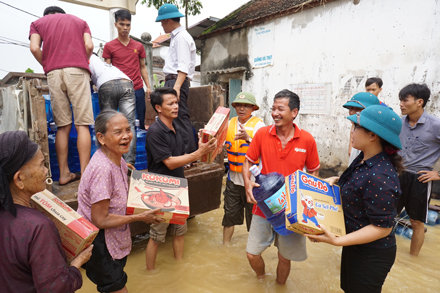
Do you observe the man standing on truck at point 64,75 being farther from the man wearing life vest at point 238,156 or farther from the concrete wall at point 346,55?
the concrete wall at point 346,55

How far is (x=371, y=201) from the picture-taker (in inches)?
65.8

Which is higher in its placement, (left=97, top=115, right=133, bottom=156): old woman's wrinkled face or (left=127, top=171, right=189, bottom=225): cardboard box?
(left=97, top=115, right=133, bottom=156): old woman's wrinkled face

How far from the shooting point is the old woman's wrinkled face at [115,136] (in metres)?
1.89

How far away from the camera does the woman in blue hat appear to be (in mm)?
1656

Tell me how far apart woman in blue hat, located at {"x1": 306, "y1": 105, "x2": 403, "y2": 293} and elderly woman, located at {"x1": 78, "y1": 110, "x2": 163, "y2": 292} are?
1388 millimetres

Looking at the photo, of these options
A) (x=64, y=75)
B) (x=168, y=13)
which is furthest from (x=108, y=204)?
(x=168, y=13)

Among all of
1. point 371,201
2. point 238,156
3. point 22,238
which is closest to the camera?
point 22,238

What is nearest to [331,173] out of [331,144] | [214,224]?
[331,144]

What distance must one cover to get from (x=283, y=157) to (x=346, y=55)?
5.47 meters

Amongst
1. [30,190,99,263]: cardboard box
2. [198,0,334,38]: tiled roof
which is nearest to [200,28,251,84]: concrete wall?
[198,0,334,38]: tiled roof

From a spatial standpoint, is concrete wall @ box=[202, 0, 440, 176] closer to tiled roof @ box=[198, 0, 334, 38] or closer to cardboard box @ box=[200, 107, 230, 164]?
tiled roof @ box=[198, 0, 334, 38]

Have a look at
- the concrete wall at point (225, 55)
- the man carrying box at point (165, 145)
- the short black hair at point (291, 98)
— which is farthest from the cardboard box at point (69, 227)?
the concrete wall at point (225, 55)

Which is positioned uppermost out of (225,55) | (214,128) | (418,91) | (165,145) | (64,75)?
(225,55)

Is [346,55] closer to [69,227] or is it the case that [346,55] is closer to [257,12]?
[257,12]
